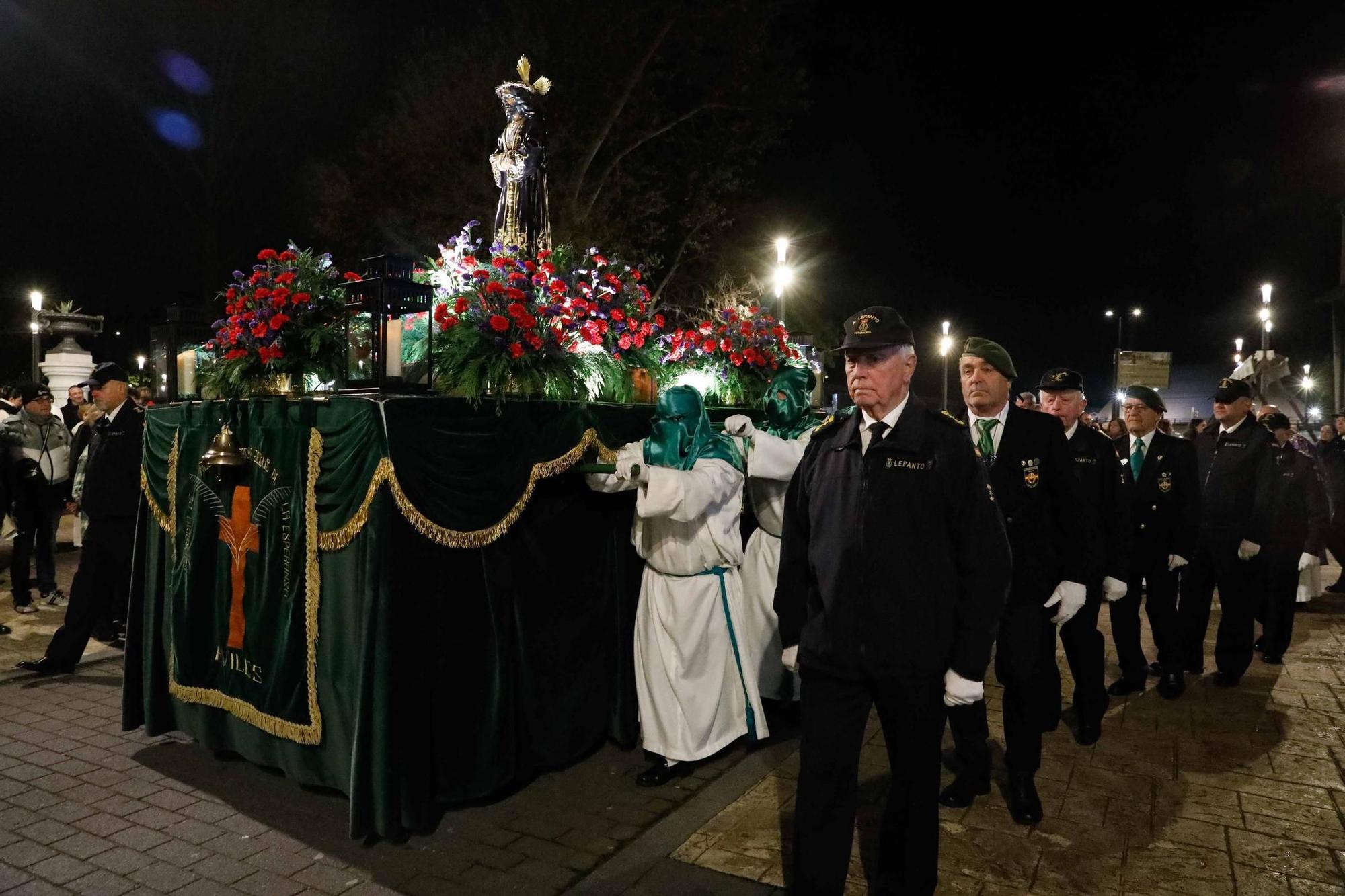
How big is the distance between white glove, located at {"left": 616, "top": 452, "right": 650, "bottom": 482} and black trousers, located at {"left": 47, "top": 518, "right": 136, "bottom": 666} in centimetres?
413

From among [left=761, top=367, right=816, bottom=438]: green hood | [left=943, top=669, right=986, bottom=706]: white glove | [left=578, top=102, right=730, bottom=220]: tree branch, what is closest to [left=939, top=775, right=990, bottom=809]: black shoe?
[left=943, top=669, right=986, bottom=706]: white glove

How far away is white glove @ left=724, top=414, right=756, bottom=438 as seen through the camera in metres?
4.67

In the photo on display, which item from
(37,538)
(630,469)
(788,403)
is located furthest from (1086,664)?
(37,538)

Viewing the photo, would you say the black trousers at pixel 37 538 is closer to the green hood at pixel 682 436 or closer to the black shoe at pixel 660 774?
the black shoe at pixel 660 774

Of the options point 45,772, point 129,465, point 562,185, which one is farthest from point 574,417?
point 562,185

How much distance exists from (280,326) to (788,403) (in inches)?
120

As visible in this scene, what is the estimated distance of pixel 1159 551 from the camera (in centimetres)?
643

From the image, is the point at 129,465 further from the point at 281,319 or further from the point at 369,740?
the point at 369,740

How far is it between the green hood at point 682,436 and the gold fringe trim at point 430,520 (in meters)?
0.46

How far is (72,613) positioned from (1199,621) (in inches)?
326

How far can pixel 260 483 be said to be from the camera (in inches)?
182

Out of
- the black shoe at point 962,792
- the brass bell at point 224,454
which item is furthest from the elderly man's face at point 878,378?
the brass bell at point 224,454

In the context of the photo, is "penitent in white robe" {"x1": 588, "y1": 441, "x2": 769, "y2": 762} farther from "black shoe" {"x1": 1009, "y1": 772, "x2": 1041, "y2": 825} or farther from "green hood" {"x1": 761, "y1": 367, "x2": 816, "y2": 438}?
"black shoe" {"x1": 1009, "y1": 772, "x2": 1041, "y2": 825}

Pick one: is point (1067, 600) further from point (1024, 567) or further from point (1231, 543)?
point (1231, 543)
